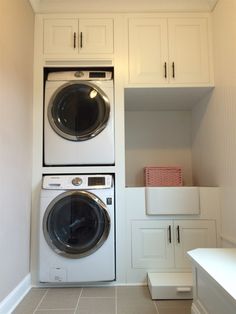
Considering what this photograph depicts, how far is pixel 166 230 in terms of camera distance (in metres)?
2.56

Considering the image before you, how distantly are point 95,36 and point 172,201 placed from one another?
5.48ft

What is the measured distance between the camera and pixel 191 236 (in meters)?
2.56

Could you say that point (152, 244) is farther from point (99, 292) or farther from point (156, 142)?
point (156, 142)

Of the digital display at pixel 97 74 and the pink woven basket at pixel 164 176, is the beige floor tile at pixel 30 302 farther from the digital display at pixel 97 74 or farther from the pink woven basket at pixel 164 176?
the digital display at pixel 97 74

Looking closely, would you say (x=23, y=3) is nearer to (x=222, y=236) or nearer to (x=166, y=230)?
(x=166, y=230)

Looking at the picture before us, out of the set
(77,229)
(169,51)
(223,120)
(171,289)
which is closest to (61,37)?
(169,51)

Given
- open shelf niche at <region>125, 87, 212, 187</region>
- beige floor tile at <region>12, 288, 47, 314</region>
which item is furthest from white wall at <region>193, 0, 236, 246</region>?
beige floor tile at <region>12, 288, 47, 314</region>

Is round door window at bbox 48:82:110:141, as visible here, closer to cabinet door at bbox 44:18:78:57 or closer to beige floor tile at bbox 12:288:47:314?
cabinet door at bbox 44:18:78:57

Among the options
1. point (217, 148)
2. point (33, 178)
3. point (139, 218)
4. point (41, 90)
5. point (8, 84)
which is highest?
→ point (41, 90)

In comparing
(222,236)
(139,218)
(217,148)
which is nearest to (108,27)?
(217,148)

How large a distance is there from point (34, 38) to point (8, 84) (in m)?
0.89

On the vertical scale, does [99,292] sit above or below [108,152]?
below

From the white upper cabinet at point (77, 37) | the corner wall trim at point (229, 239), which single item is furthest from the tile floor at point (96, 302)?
the white upper cabinet at point (77, 37)

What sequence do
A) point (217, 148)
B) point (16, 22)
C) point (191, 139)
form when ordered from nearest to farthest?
point (16, 22) < point (217, 148) < point (191, 139)
